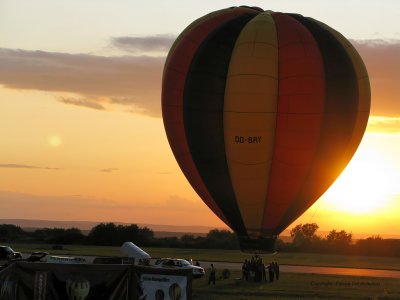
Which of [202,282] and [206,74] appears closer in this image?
[206,74]

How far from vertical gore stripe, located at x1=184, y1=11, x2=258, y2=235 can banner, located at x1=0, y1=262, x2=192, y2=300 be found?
1546 cm

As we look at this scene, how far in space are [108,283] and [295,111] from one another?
1630 centimetres

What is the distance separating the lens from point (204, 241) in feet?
339

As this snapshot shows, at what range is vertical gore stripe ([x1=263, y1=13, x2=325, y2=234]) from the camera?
106ft

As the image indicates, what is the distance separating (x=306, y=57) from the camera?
32781 millimetres

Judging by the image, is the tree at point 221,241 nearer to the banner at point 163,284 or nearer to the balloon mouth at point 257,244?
the balloon mouth at point 257,244

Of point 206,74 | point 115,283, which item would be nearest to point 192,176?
point 206,74

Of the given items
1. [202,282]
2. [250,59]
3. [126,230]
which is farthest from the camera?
[126,230]

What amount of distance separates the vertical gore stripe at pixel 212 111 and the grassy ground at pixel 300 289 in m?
3.76

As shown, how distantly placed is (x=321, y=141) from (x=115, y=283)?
55.9 feet

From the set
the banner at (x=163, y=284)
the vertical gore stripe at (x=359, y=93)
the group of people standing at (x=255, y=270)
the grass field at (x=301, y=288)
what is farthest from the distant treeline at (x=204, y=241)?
the banner at (x=163, y=284)

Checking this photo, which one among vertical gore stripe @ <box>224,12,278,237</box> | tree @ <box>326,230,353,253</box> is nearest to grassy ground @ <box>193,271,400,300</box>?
vertical gore stripe @ <box>224,12,278,237</box>

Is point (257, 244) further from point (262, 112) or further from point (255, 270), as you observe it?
point (255, 270)

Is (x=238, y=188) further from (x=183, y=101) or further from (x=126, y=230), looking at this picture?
(x=126, y=230)
